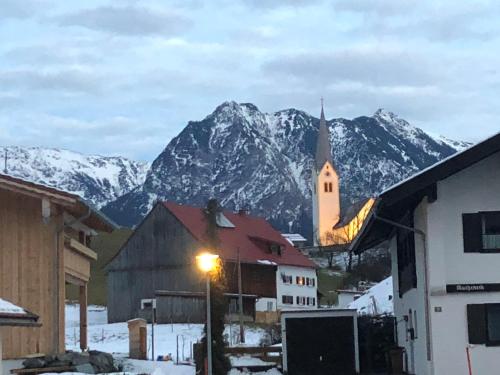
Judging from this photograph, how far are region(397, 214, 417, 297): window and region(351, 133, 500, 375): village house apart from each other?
5.55 ft

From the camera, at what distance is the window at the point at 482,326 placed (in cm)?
2622

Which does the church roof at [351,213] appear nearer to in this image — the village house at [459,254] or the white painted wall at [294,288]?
the white painted wall at [294,288]

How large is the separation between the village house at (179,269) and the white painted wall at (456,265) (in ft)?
137

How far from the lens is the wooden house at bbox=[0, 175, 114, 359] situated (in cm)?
2575

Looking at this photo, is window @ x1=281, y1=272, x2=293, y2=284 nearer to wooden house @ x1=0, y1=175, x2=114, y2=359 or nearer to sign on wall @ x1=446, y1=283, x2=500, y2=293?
wooden house @ x1=0, y1=175, x2=114, y2=359

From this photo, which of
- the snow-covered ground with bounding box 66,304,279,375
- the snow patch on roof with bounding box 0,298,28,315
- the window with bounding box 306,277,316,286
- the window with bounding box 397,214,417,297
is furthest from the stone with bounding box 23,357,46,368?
the window with bounding box 306,277,316,286

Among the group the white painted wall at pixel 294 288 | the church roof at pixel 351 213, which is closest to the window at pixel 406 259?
the white painted wall at pixel 294 288

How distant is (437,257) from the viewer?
1043 inches

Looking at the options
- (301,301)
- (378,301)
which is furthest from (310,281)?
(378,301)

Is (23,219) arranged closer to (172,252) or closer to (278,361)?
(278,361)

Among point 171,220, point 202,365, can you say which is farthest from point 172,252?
point 202,365

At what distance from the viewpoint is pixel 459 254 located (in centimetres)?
2672

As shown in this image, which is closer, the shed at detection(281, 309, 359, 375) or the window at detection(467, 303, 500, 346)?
the window at detection(467, 303, 500, 346)

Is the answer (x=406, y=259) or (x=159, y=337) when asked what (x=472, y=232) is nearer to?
(x=406, y=259)
